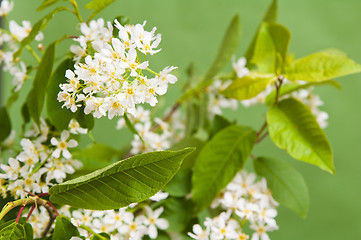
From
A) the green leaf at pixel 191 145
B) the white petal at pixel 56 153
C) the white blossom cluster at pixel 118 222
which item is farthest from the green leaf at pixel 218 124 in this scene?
the white petal at pixel 56 153

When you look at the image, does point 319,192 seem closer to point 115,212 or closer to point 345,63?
point 345,63

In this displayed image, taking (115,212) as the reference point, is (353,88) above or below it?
below

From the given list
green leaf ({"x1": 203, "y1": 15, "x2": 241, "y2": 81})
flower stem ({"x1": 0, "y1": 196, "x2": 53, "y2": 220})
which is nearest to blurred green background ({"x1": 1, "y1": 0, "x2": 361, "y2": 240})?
green leaf ({"x1": 203, "y1": 15, "x2": 241, "y2": 81})

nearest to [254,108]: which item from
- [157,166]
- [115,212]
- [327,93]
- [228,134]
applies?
[327,93]

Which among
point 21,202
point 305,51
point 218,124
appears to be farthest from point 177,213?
point 305,51

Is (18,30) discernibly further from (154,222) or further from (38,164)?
(154,222)

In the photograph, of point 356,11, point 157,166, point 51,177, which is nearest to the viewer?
point 157,166
